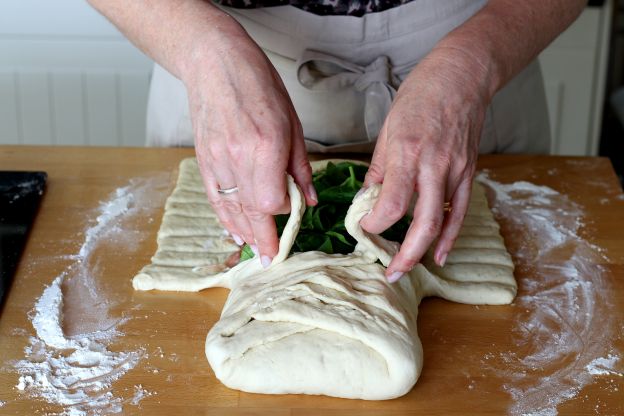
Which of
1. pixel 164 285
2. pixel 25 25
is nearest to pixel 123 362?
pixel 164 285

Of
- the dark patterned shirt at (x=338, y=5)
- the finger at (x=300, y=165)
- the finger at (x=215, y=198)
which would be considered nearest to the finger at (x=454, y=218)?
the finger at (x=300, y=165)

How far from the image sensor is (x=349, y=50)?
75.4 inches

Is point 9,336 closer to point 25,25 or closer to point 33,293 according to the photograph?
point 33,293

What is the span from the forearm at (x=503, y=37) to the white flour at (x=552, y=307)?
0.37m

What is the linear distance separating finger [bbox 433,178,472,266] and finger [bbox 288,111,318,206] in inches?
9.2

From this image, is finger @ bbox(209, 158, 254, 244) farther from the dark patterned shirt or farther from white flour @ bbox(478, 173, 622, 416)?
the dark patterned shirt

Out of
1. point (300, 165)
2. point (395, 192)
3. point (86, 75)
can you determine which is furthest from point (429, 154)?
point (86, 75)

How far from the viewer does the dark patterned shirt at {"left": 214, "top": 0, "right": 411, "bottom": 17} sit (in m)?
1.87

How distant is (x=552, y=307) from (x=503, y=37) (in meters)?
0.51

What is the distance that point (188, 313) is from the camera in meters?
1.54

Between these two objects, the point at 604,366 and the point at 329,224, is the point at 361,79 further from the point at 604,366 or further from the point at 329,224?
the point at 604,366

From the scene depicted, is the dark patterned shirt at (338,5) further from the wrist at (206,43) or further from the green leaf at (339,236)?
the green leaf at (339,236)

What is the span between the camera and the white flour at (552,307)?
1387 millimetres

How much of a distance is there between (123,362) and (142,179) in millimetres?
666
